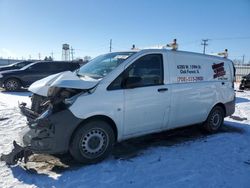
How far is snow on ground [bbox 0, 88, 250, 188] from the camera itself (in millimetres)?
4023

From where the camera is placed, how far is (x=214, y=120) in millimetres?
6949

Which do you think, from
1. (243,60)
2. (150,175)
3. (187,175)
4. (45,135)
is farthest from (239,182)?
(243,60)

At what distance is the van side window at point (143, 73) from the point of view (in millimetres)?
4793

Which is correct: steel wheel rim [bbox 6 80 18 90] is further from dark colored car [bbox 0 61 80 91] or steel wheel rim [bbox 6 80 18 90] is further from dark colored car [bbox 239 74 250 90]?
dark colored car [bbox 239 74 250 90]

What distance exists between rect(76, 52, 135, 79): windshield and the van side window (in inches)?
9.0

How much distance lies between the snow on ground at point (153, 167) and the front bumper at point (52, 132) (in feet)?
1.27

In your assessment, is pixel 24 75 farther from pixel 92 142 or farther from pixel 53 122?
pixel 53 122

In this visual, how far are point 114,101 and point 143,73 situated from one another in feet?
2.89

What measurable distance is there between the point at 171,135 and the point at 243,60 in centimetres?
7350

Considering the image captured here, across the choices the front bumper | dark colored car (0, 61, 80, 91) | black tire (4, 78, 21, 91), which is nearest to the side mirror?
the front bumper

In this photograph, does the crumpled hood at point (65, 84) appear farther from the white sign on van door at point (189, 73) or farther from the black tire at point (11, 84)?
the black tire at point (11, 84)

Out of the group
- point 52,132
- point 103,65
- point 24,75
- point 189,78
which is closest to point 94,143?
point 52,132

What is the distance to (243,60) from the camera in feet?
240

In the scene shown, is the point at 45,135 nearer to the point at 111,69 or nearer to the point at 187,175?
the point at 111,69
